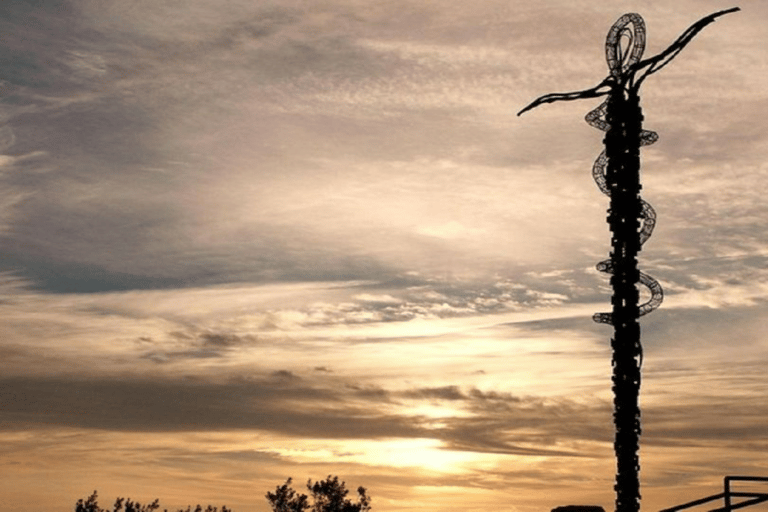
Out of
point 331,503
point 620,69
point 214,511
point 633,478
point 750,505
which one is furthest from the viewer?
point 214,511

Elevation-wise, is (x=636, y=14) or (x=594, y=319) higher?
(x=636, y=14)

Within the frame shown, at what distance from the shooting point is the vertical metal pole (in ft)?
129

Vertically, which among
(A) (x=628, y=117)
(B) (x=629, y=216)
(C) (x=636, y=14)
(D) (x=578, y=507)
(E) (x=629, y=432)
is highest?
(C) (x=636, y=14)

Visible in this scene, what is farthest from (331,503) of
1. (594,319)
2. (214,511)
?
(594,319)

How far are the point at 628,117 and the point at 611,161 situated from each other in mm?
1671

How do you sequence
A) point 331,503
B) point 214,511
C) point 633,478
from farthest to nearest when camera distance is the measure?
point 214,511
point 331,503
point 633,478

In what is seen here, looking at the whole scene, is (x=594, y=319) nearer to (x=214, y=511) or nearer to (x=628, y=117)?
(x=628, y=117)

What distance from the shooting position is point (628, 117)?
41.3 m

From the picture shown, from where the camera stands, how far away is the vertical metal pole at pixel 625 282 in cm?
3931

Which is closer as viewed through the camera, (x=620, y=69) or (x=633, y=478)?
(x=633, y=478)

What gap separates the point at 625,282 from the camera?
40.1 metres

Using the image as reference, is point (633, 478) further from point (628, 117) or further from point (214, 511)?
point (214, 511)

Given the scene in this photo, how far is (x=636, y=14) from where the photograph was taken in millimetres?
43281

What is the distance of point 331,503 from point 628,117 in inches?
1987
